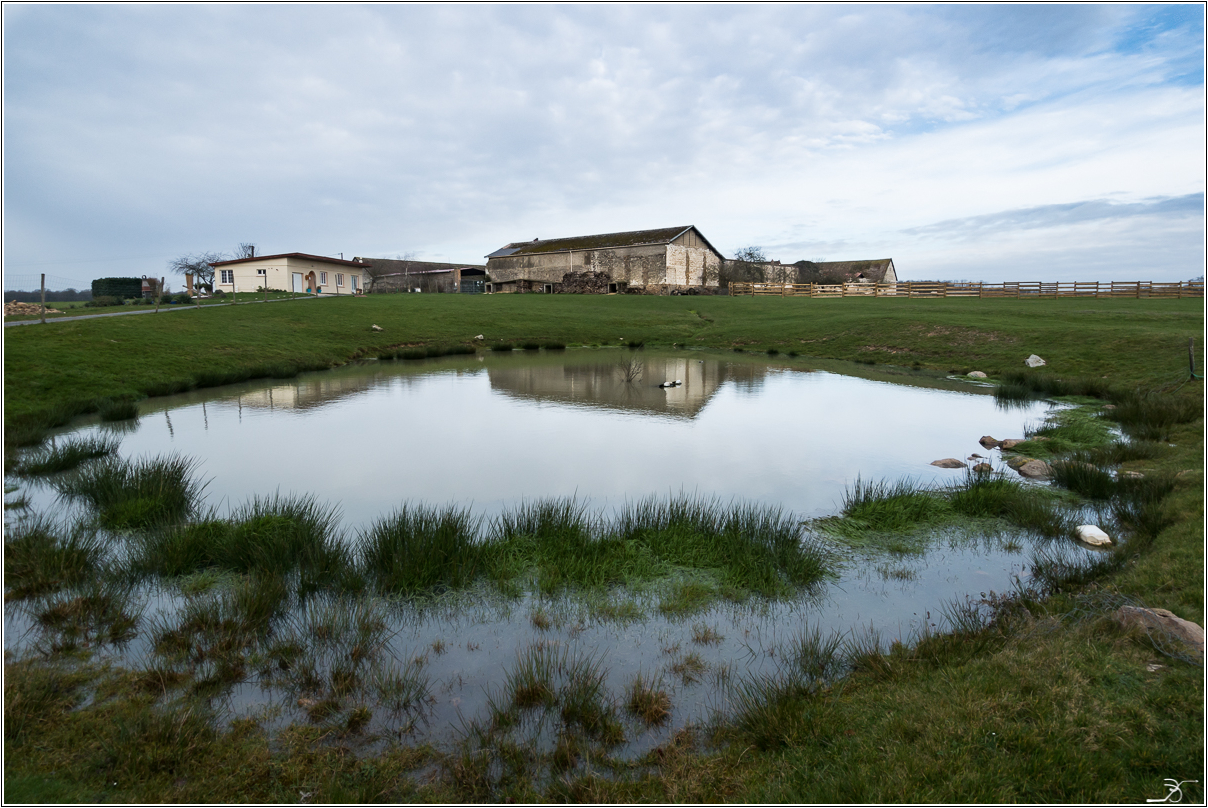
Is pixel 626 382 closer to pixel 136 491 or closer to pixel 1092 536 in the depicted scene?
pixel 136 491

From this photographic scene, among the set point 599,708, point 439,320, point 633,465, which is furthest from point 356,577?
point 439,320

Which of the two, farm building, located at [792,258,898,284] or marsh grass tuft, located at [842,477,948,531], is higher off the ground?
farm building, located at [792,258,898,284]

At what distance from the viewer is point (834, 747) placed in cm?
354

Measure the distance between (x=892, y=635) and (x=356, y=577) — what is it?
439 centimetres

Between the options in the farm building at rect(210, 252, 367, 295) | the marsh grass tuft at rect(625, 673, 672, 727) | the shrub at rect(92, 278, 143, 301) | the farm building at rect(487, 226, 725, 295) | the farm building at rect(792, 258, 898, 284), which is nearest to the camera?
the marsh grass tuft at rect(625, 673, 672, 727)

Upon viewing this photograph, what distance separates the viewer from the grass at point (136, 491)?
7.18m

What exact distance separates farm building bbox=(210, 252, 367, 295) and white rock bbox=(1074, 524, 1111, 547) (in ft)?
193

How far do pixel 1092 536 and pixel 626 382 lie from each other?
45.0 ft

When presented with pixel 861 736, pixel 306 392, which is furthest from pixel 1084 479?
pixel 306 392

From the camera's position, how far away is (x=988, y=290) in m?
52.0

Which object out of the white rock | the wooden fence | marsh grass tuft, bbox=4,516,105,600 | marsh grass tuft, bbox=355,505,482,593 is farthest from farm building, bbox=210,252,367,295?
the white rock

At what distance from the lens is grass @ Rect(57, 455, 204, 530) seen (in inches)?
283

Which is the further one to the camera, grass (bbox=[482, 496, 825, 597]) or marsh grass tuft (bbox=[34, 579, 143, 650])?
grass (bbox=[482, 496, 825, 597])

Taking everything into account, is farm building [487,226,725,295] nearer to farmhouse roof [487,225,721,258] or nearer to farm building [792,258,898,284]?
farmhouse roof [487,225,721,258]
